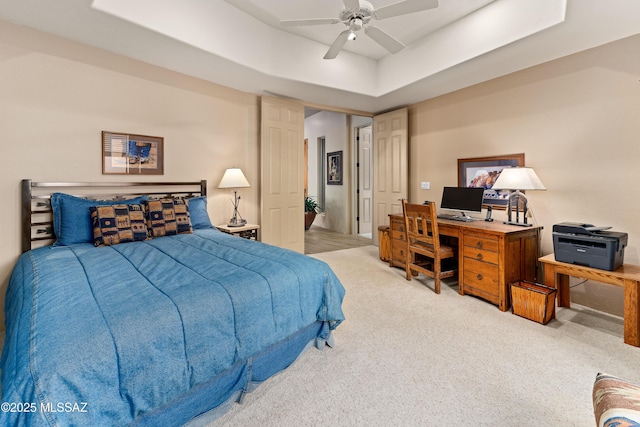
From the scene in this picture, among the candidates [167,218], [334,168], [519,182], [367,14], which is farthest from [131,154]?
[334,168]

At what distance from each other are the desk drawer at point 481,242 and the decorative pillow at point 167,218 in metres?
2.91

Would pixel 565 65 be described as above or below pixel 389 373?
above

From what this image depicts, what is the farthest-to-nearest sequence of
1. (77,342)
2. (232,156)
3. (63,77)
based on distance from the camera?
(232,156), (63,77), (77,342)

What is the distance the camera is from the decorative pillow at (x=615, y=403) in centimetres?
93

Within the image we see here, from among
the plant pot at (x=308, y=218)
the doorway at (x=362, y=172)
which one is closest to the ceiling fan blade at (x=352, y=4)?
the doorway at (x=362, y=172)

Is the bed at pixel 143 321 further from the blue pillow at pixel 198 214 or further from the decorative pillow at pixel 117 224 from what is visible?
the blue pillow at pixel 198 214

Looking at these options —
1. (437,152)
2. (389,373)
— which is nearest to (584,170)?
(437,152)

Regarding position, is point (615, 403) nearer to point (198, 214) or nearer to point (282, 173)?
point (198, 214)

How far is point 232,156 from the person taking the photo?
4.15 meters

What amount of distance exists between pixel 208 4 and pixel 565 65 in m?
3.67

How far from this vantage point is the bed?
3.38 ft

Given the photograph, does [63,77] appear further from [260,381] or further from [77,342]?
[260,381]

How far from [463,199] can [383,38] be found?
2.09 metres

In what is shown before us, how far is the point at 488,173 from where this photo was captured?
12.3 ft
